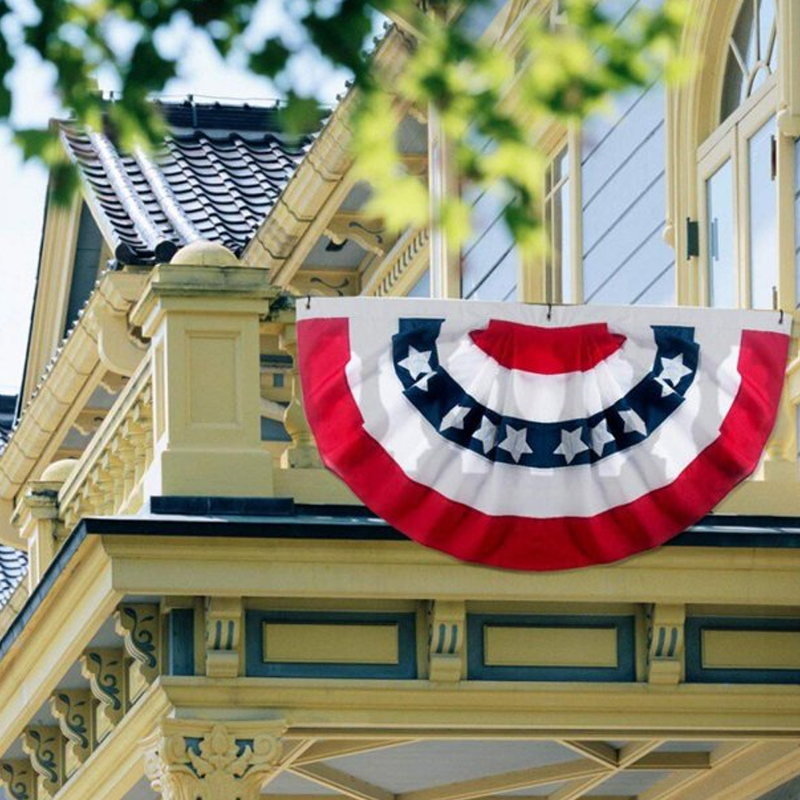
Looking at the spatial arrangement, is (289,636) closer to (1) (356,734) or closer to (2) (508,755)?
(1) (356,734)

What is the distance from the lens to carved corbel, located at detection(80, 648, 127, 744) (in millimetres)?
14164

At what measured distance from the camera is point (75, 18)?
708cm

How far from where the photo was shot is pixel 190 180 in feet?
86.9

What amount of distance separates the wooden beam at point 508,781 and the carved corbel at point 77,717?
77.2 inches

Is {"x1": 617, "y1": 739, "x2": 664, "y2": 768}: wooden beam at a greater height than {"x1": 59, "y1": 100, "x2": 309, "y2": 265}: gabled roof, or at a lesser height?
lesser

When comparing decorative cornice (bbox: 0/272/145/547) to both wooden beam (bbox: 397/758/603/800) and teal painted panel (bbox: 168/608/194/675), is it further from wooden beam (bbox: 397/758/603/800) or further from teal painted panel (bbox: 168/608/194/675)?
teal painted panel (bbox: 168/608/194/675)

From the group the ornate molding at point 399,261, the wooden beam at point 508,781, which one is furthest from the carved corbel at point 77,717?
the ornate molding at point 399,261

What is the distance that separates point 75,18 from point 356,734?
22.1 feet

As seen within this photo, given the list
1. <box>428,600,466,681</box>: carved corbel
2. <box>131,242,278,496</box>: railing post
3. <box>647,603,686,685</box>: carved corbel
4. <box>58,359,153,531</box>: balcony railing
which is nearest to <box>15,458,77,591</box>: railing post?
<box>58,359,153,531</box>: balcony railing

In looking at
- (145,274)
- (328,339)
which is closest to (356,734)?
(328,339)

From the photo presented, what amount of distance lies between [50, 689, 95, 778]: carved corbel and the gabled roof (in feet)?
23.5

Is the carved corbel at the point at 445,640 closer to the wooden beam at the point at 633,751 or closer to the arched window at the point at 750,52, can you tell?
the wooden beam at the point at 633,751

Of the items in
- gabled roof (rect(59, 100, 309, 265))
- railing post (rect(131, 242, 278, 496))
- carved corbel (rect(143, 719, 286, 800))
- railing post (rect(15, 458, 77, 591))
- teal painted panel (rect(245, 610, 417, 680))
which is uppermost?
gabled roof (rect(59, 100, 309, 265))

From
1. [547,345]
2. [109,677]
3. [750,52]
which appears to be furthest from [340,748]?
[750,52]
